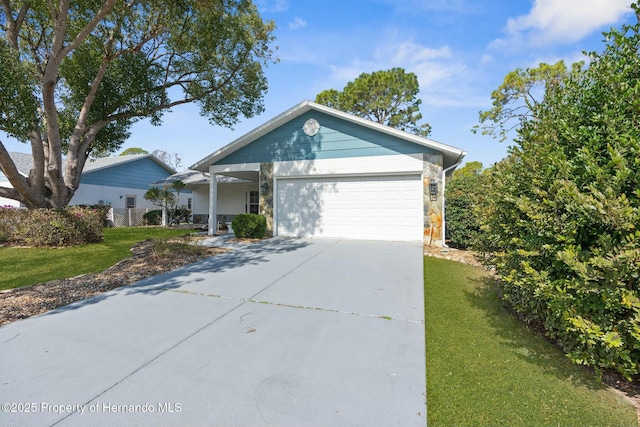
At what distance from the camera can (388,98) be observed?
875 inches

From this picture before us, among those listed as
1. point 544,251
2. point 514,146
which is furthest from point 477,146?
point 544,251

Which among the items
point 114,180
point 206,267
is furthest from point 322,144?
point 114,180

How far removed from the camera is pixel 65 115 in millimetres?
12227

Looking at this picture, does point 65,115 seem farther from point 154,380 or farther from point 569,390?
point 569,390

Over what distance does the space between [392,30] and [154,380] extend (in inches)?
434

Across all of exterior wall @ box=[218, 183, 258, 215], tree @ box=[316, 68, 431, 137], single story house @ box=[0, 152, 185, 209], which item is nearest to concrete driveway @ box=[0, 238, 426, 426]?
exterior wall @ box=[218, 183, 258, 215]

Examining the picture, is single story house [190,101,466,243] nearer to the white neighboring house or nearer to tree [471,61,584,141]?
tree [471,61,584,141]

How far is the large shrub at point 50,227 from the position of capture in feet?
28.8

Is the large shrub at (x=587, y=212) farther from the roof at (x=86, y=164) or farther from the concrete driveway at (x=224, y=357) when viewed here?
the roof at (x=86, y=164)

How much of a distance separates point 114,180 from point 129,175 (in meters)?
1.14

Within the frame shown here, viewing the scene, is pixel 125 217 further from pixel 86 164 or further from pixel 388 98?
pixel 388 98

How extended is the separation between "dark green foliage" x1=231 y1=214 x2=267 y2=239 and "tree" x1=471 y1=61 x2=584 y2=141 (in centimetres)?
1485

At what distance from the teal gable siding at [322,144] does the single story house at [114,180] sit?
12.7 m

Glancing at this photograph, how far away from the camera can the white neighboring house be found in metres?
17.8
